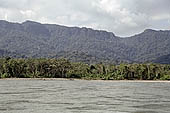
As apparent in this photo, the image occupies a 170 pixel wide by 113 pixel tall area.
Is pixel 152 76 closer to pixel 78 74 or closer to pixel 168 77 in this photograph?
pixel 168 77

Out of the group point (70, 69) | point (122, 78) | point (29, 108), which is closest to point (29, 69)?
point (70, 69)

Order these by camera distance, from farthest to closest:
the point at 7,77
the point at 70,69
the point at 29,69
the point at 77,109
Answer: the point at 70,69 → the point at 29,69 → the point at 7,77 → the point at 77,109

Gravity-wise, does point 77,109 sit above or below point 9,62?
below

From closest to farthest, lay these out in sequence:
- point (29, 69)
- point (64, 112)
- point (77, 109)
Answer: point (64, 112) → point (77, 109) → point (29, 69)

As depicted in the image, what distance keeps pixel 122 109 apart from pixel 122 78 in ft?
481

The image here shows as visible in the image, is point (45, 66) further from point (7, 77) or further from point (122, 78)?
point (122, 78)

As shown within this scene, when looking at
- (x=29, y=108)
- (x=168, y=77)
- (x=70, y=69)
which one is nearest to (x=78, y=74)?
(x=70, y=69)

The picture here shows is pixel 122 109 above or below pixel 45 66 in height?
below

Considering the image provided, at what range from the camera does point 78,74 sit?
194 meters

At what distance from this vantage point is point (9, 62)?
582 feet

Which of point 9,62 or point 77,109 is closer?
point 77,109

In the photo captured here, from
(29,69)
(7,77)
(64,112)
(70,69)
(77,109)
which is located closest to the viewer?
(64,112)

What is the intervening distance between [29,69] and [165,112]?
493 feet

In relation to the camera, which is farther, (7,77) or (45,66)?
(45,66)
